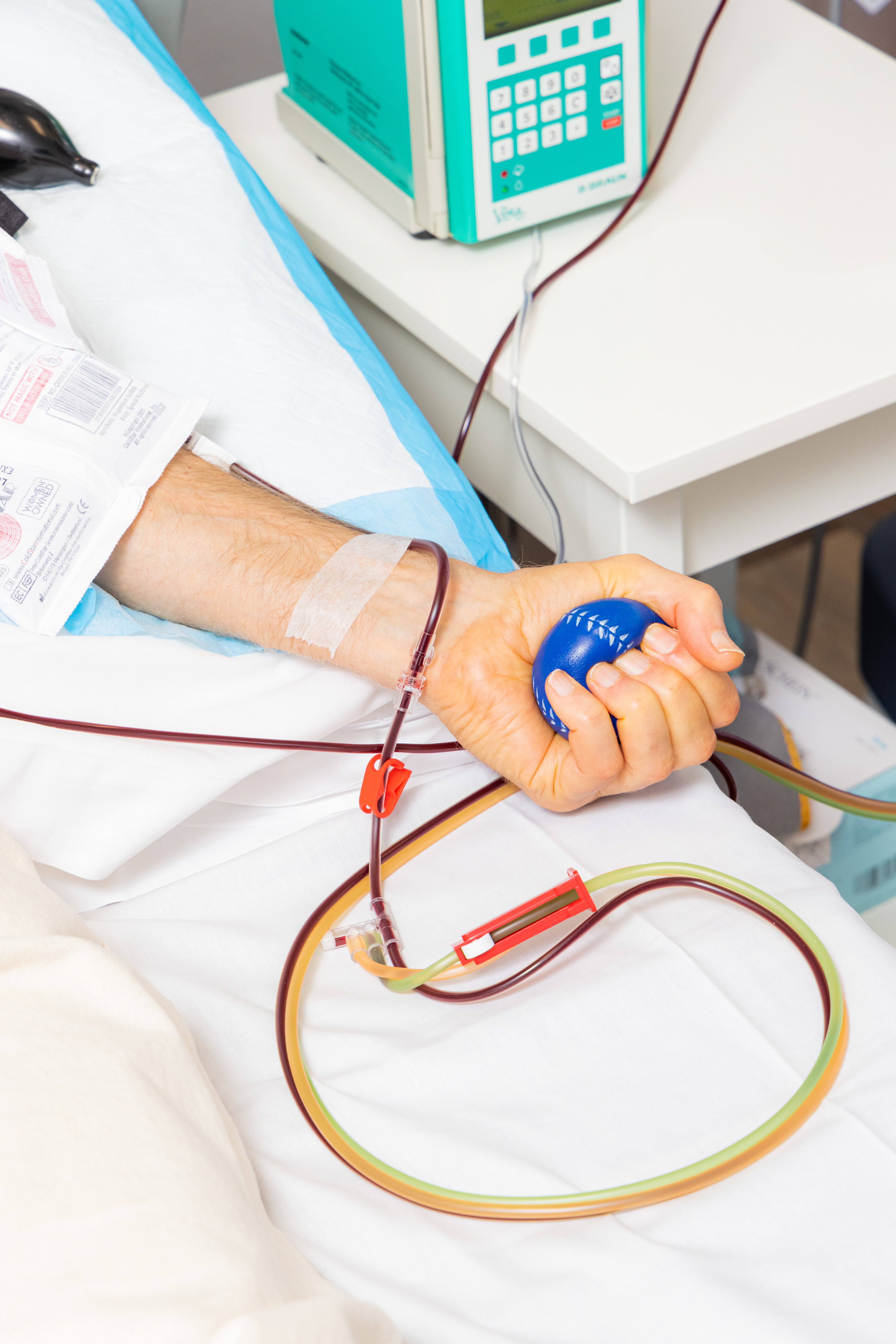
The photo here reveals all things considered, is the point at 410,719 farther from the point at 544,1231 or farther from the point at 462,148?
the point at 462,148

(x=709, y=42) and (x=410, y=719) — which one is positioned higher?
(x=709, y=42)

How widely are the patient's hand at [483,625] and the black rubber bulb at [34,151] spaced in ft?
1.22

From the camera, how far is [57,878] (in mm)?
728

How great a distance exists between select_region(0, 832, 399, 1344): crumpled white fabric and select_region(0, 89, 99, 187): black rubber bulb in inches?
28.6

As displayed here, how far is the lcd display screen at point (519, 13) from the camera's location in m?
0.90

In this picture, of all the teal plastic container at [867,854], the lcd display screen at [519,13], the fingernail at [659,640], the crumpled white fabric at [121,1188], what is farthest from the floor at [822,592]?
the crumpled white fabric at [121,1188]

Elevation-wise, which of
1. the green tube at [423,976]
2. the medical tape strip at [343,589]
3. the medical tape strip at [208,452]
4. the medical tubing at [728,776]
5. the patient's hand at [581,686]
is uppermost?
the medical tape strip at [208,452]

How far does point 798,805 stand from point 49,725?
0.70 meters

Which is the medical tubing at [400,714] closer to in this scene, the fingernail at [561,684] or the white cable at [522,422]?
the fingernail at [561,684]

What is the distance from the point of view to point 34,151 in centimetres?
101

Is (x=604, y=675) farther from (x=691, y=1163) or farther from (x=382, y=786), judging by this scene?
(x=691, y=1163)

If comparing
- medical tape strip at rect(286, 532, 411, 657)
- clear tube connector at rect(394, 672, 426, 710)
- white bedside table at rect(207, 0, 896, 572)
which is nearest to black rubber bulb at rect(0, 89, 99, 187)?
white bedside table at rect(207, 0, 896, 572)

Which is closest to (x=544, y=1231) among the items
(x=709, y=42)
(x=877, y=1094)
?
(x=877, y=1094)

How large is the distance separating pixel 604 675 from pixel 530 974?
17 cm
